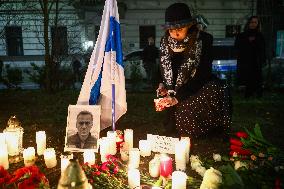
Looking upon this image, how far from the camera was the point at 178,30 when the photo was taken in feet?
15.7

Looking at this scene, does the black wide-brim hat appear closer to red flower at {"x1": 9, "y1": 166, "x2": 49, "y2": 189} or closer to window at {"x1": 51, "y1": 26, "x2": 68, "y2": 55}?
red flower at {"x1": 9, "y1": 166, "x2": 49, "y2": 189}

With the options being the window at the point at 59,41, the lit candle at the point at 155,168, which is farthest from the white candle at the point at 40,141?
the window at the point at 59,41

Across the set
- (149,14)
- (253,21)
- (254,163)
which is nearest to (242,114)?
(253,21)

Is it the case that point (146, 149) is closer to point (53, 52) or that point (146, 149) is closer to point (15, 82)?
point (53, 52)

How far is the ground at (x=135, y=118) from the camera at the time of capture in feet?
16.1

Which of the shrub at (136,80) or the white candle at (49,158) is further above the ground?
the shrub at (136,80)

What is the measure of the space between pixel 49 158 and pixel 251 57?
6.65 metres

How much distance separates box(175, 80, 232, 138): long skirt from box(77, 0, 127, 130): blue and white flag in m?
0.91

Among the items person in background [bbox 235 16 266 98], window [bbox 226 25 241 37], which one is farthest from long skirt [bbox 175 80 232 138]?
window [bbox 226 25 241 37]

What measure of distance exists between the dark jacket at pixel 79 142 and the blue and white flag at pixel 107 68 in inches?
21.1

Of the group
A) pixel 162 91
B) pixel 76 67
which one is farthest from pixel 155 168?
pixel 76 67

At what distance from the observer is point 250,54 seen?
9.30m

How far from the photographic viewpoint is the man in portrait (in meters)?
4.62

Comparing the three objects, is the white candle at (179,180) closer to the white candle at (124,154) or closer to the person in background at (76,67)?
the white candle at (124,154)
